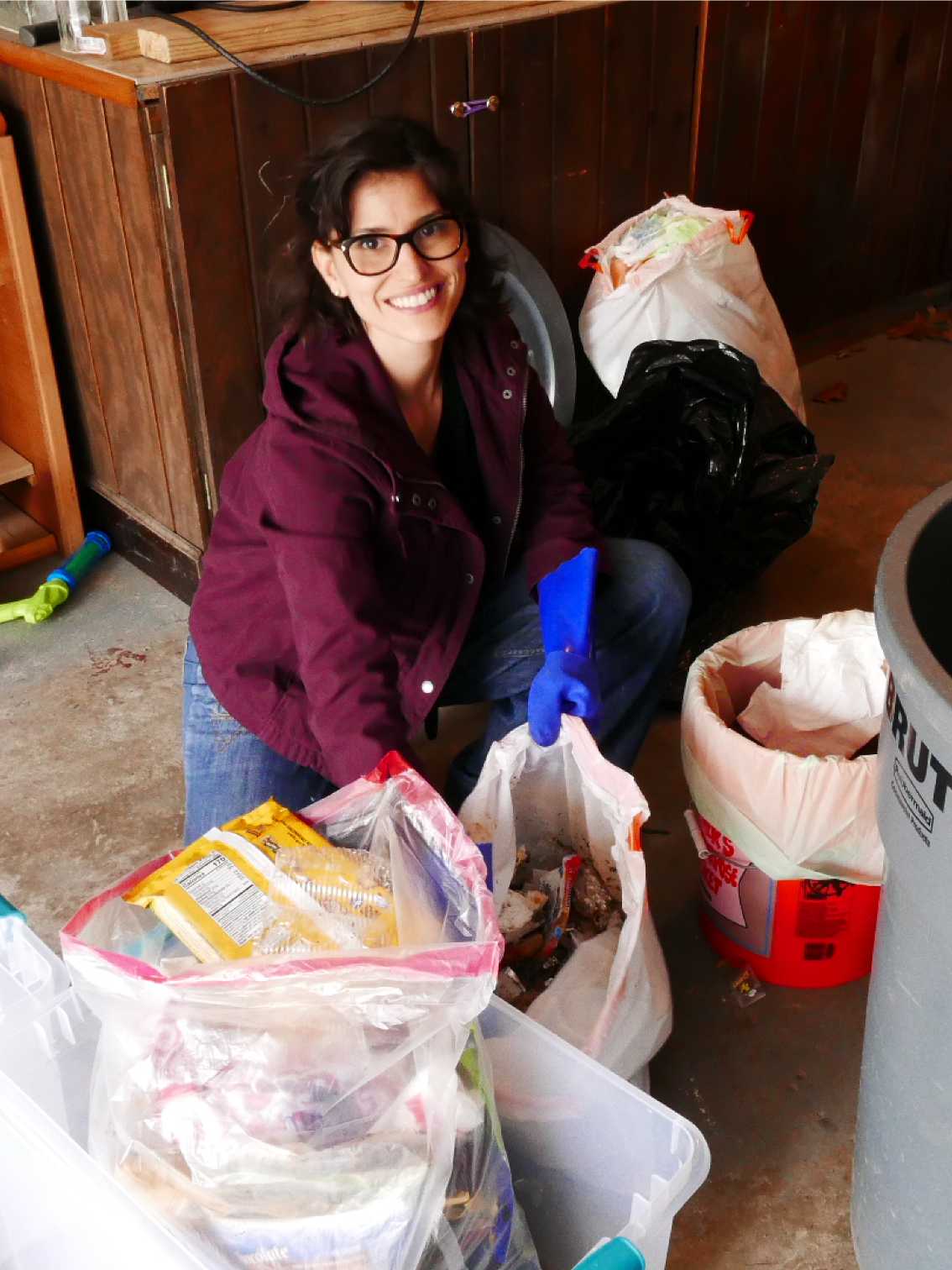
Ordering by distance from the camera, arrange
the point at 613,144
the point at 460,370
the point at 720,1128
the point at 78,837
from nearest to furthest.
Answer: the point at 720,1128 → the point at 460,370 → the point at 78,837 → the point at 613,144

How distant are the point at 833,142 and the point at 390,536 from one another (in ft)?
6.26

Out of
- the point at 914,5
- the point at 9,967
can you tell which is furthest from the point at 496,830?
the point at 914,5

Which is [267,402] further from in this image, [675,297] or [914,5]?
[914,5]

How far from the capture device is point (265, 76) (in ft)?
5.87

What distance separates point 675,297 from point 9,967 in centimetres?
152

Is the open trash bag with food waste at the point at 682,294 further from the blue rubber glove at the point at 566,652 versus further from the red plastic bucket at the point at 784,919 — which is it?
the red plastic bucket at the point at 784,919

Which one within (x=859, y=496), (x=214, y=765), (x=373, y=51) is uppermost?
(x=373, y=51)

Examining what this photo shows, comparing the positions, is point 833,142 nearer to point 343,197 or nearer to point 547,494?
point 547,494

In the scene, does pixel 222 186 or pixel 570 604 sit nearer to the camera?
pixel 570 604

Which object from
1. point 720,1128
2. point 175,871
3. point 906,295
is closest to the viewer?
point 175,871

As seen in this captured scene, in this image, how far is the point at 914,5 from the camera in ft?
9.30

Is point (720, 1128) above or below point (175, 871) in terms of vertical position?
below

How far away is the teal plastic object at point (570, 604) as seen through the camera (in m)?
1.39

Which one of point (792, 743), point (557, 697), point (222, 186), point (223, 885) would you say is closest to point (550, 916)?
point (557, 697)
